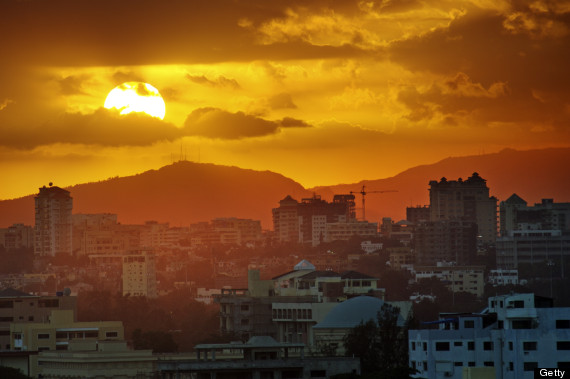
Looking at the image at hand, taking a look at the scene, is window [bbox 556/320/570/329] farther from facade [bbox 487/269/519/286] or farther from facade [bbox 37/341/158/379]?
facade [bbox 487/269/519/286]

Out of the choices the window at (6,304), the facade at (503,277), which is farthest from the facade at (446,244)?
the window at (6,304)

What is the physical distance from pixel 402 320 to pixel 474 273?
8864 centimetres

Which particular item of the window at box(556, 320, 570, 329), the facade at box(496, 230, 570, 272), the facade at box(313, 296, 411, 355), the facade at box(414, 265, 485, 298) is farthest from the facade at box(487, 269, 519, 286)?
the window at box(556, 320, 570, 329)

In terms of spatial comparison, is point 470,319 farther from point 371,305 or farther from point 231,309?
point 231,309

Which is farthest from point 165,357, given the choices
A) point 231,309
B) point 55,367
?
point 231,309

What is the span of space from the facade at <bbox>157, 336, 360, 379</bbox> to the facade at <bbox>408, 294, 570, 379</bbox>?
316 cm

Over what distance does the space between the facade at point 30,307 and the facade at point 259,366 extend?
124ft

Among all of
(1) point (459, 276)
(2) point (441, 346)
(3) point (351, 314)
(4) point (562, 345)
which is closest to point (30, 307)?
(3) point (351, 314)

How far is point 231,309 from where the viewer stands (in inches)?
3748

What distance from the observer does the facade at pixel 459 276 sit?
6284 inches

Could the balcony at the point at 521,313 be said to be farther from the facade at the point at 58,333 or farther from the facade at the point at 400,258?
the facade at the point at 400,258

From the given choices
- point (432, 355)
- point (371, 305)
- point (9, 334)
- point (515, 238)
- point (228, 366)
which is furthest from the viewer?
point (515, 238)

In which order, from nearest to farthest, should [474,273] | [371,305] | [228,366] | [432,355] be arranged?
[228,366], [432,355], [371,305], [474,273]

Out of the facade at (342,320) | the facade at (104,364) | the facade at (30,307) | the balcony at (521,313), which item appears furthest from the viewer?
the facade at (30,307)
